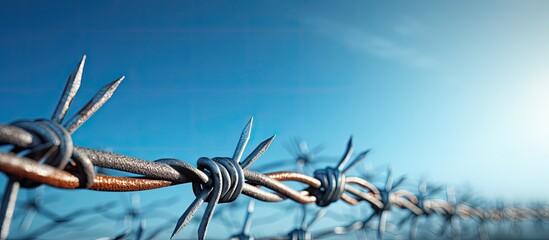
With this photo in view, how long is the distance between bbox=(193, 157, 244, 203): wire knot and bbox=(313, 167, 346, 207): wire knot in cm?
39

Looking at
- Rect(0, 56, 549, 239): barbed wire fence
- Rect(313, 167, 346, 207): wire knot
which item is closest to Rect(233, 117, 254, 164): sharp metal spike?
Rect(0, 56, 549, 239): barbed wire fence

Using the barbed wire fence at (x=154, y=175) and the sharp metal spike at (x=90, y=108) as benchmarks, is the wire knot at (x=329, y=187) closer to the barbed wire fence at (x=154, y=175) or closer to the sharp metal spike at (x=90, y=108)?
the barbed wire fence at (x=154, y=175)

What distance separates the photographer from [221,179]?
76 centimetres

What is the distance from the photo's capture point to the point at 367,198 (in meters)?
1.32

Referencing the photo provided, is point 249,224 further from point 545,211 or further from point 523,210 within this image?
point 545,211

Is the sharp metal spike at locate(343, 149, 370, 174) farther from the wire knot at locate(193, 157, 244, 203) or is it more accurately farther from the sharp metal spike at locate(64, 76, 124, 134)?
the sharp metal spike at locate(64, 76, 124, 134)

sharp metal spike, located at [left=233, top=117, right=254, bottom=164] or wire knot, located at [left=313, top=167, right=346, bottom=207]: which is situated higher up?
sharp metal spike, located at [left=233, top=117, right=254, bottom=164]

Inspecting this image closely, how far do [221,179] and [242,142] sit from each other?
0.08m

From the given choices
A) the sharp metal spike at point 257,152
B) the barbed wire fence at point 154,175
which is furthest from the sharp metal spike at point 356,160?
the sharp metal spike at point 257,152

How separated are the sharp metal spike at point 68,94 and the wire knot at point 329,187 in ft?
2.35

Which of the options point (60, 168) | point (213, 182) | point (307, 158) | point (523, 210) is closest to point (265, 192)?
point (213, 182)

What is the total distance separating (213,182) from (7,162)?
350 mm

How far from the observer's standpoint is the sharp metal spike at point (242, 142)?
78 cm

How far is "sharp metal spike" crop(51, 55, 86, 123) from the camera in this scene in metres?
0.53
